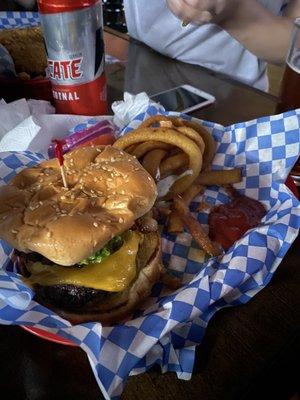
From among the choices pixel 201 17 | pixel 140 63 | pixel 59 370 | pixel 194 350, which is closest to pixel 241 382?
pixel 194 350

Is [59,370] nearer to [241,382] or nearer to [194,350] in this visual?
[194,350]

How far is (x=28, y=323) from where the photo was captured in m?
0.92

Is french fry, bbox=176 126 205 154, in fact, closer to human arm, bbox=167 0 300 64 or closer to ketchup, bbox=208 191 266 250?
ketchup, bbox=208 191 266 250

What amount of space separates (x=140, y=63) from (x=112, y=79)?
31 cm

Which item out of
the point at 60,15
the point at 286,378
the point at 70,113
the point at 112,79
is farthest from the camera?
the point at 112,79

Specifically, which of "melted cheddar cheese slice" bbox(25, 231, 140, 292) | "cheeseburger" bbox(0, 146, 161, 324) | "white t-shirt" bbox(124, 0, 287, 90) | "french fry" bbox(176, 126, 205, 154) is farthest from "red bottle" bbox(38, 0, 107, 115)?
"white t-shirt" bbox(124, 0, 287, 90)

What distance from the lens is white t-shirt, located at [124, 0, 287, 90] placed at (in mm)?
2598

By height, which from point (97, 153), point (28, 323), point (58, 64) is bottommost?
point (28, 323)

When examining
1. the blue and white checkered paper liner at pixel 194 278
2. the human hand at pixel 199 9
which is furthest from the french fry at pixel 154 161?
the human hand at pixel 199 9

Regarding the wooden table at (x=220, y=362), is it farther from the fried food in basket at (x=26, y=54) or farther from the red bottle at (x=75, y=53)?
the fried food in basket at (x=26, y=54)

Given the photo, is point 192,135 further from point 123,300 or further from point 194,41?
point 194,41

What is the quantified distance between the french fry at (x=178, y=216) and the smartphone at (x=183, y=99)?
0.60 m

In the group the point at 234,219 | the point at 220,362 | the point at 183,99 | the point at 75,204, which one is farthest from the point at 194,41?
the point at 220,362

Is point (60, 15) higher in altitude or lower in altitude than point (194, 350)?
higher
